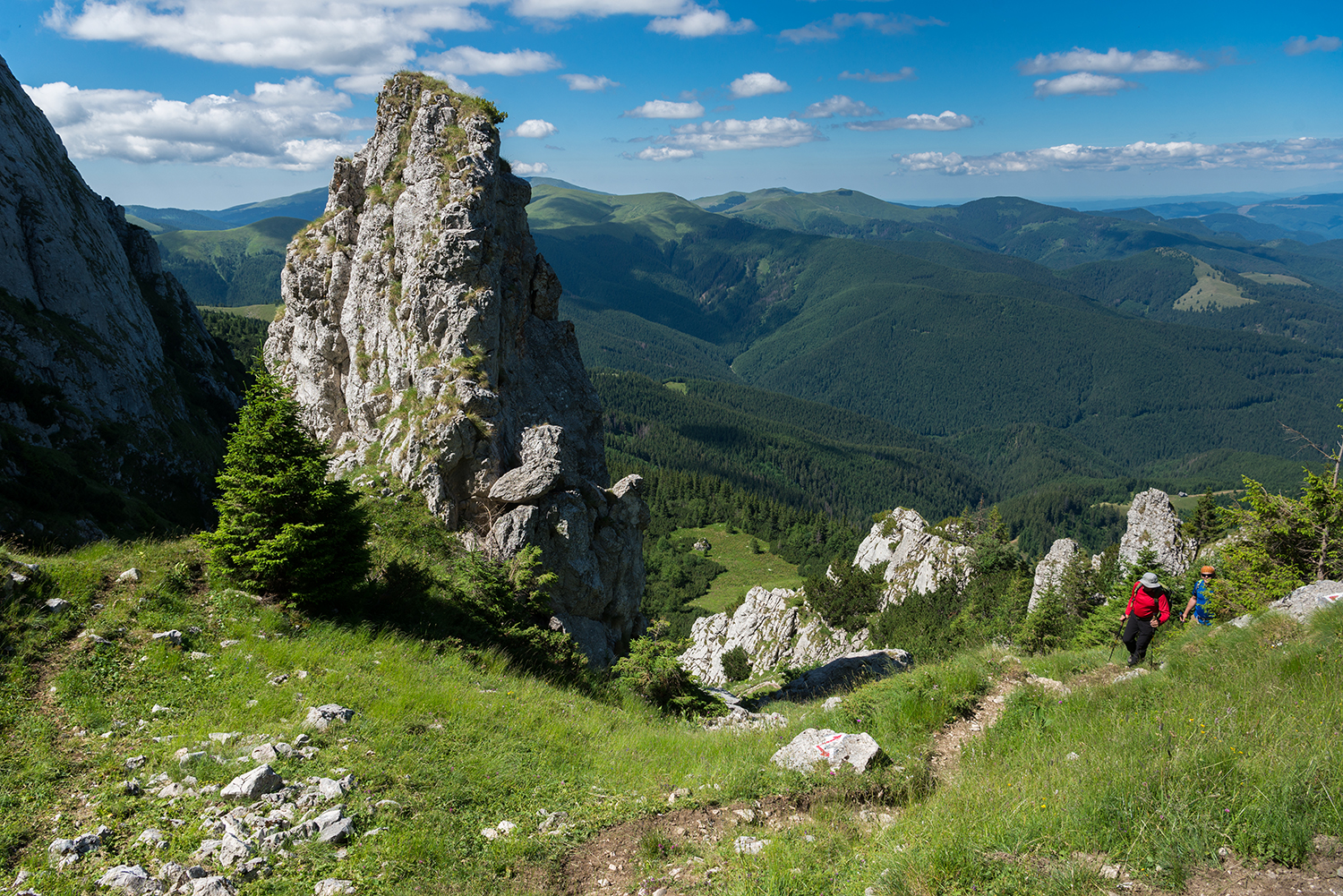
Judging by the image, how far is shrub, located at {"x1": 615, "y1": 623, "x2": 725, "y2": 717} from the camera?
66.7 feet

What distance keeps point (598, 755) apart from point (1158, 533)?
77626mm

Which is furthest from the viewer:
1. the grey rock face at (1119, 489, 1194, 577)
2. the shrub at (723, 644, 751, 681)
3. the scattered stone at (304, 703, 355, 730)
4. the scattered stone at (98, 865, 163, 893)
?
the shrub at (723, 644, 751, 681)

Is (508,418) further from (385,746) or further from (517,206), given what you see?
(385,746)

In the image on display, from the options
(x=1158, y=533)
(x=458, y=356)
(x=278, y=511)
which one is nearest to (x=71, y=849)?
(x=278, y=511)

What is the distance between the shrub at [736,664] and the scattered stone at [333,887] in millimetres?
65944

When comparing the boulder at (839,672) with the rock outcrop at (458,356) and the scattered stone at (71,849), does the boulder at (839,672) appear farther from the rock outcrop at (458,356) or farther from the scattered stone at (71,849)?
the scattered stone at (71,849)

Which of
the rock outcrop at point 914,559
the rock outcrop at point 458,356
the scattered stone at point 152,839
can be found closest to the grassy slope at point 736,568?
the rock outcrop at point 914,559

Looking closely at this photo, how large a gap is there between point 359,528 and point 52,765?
7941 mm

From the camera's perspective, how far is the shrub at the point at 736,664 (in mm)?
71419

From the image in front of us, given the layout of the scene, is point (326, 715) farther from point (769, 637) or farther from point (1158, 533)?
point (1158, 533)

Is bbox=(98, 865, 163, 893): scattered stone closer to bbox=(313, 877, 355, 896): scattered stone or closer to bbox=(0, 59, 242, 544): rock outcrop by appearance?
bbox=(313, 877, 355, 896): scattered stone

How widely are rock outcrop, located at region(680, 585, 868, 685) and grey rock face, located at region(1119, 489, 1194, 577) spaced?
3088 centimetres

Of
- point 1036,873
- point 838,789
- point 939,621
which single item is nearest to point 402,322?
point 838,789

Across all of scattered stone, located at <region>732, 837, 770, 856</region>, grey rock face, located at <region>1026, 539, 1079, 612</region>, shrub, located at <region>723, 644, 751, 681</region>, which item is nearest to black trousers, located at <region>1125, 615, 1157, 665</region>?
scattered stone, located at <region>732, 837, 770, 856</region>
